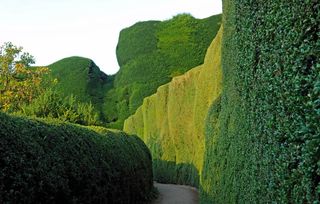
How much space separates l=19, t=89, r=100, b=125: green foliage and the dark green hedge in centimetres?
615

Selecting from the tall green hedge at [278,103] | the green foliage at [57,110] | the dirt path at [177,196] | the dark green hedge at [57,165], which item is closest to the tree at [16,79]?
the green foliage at [57,110]

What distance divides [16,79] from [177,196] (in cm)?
1257

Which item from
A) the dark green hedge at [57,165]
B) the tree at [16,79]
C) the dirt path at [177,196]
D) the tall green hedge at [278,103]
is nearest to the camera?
the tall green hedge at [278,103]

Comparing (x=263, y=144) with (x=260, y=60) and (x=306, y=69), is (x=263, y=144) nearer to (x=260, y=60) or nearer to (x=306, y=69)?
(x=260, y=60)

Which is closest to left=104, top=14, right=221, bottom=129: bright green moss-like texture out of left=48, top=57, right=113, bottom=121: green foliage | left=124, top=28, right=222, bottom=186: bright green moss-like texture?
left=48, top=57, right=113, bottom=121: green foliage

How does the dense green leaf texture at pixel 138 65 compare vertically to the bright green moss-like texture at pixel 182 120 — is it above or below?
above

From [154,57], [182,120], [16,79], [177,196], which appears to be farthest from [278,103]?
[154,57]

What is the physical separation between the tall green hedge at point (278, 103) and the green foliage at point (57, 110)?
36.2ft

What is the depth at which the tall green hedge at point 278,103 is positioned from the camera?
10.1 ft

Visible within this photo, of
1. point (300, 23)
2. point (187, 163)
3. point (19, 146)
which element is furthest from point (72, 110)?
point (300, 23)

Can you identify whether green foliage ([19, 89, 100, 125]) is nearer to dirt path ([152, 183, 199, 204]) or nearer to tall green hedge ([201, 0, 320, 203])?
dirt path ([152, 183, 199, 204])

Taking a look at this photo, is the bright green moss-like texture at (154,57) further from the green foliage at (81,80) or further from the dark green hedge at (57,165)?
the dark green hedge at (57,165)

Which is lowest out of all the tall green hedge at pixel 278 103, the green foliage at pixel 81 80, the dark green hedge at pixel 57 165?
the dark green hedge at pixel 57 165

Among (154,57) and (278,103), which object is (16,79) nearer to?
(154,57)
